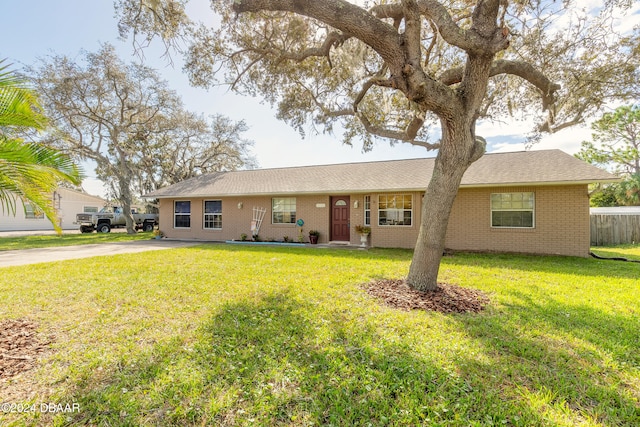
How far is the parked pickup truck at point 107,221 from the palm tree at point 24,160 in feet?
71.2

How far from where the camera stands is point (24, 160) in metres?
3.10

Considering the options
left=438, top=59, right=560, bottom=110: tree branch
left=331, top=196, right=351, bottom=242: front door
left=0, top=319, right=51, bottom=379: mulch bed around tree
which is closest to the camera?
left=0, top=319, right=51, bottom=379: mulch bed around tree

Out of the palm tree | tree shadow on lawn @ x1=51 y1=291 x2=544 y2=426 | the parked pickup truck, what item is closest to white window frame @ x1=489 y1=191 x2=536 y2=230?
tree shadow on lawn @ x1=51 y1=291 x2=544 y2=426

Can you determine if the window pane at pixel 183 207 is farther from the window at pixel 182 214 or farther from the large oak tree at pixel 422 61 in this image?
the large oak tree at pixel 422 61

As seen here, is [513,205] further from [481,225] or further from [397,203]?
[397,203]

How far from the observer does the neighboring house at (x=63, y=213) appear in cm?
2469

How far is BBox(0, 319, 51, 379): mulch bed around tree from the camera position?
280cm

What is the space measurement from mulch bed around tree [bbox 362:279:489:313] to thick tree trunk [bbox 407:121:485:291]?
224 millimetres

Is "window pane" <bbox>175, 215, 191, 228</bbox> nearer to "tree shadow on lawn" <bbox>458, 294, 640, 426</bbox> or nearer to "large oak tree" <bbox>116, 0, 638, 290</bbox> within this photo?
"large oak tree" <bbox>116, 0, 638, 290</bbox>

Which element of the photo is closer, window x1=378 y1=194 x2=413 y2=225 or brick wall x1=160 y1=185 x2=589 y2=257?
brick wall x1=160 y1=185 x2=589 y2=257

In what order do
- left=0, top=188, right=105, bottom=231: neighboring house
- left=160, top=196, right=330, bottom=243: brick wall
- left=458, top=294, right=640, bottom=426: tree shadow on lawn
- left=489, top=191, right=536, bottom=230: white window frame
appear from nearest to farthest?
left=458, top=294, right=640, bottom=426: tree shadow on lawn < left=489, top=191, right=536, bottom=230: white window frame < left=160, top=196, right=330, bottom=243: brick wall < left=0, top=188, right=105, bottom=231: neighboring house

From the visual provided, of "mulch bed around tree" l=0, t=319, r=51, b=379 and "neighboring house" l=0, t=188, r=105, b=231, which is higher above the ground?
"neighboring house" l=0, t=188, r=105, b=231

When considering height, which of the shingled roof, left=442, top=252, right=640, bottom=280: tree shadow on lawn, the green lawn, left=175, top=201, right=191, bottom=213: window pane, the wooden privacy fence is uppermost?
the shingled roof

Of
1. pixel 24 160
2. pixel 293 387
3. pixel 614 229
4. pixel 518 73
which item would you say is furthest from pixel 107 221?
pixel 614 229
